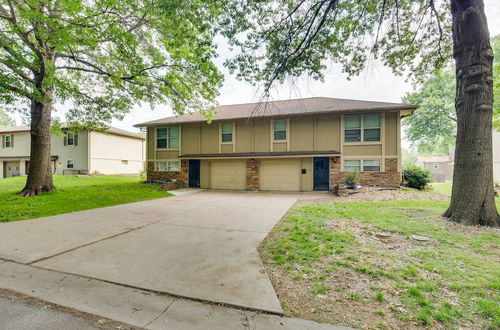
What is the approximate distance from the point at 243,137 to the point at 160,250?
1091cm

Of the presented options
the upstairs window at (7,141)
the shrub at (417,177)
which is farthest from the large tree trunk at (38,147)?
the upstairs window at (7,141)

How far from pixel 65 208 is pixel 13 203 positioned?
2.42m

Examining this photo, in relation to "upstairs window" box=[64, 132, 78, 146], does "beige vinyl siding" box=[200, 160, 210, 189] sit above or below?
below

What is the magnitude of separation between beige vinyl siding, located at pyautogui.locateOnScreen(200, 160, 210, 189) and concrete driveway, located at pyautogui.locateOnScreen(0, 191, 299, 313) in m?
8.07

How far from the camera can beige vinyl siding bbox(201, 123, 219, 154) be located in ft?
48.7

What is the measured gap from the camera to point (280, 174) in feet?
44.6

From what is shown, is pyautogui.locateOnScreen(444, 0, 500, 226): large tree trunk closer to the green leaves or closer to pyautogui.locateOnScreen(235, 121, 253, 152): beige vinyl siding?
the green leaves

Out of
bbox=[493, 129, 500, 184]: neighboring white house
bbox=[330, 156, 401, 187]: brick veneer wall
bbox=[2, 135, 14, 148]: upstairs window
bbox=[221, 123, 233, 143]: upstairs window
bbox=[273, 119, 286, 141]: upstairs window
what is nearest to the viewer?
bbox=[330, 156, 401, 187]: brick veneer wall

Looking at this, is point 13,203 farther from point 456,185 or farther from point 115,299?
point 456,185

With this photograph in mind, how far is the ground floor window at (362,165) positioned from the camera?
1205cm

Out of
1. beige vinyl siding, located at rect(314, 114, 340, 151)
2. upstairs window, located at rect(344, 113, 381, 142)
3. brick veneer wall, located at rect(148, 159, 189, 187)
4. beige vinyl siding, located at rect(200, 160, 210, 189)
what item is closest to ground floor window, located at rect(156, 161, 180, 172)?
brick veneer wall, located at rect(148, 159, 189, 187)

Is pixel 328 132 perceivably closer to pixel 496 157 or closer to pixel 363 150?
pixel 363 150

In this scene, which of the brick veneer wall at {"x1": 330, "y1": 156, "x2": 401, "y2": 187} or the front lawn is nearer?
the front lawn

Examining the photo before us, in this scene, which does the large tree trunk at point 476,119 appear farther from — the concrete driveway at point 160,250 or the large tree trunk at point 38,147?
the large tree trunk at point 38,147
